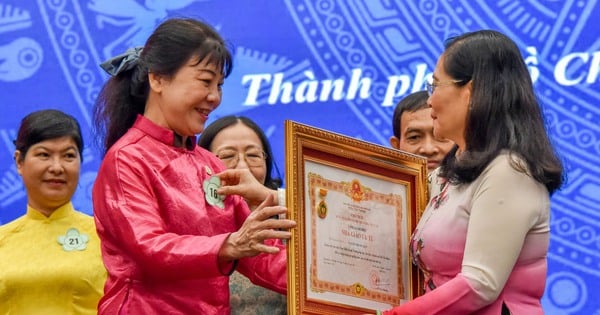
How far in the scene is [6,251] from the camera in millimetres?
4828

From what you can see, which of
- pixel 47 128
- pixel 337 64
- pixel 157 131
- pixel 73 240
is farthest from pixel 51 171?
pixel 157 131

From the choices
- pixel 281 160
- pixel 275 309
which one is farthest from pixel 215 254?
pixel 281 160

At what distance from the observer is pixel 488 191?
330 centimetres

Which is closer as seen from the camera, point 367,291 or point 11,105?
point 367,291

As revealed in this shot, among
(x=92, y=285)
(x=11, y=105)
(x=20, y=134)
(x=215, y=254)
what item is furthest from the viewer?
(x=11, y=105)

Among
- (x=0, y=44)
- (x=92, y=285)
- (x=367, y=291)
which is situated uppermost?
(x=0, y=44)

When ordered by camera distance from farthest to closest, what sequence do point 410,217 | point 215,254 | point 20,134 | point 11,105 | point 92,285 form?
1. point 11,105
2. point 20,134
3. point 92,285
4. point 410,217
5. point 215,254

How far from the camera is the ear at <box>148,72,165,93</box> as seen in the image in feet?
11.8

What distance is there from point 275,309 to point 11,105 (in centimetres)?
210

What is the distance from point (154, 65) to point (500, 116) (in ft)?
3.03

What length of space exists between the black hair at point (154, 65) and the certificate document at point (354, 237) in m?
0.42

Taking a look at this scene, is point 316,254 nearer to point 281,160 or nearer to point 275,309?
point 275,309

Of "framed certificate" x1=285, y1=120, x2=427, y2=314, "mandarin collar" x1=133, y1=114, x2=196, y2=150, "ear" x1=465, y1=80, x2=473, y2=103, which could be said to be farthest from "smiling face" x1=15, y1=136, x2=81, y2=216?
"ear" x1=465, y1=80, x2=473, y2=103

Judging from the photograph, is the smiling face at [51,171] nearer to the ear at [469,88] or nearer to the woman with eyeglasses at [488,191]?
the woman with eyeglasses at [488,191]
